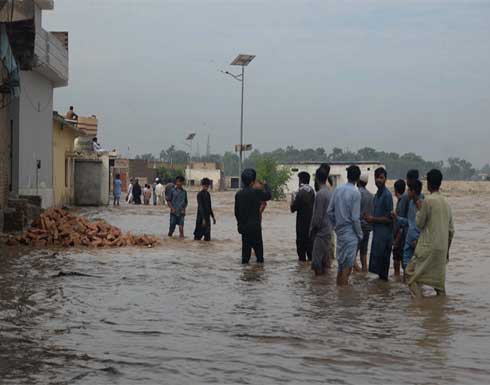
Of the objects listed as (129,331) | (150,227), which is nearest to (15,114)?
(150,227)

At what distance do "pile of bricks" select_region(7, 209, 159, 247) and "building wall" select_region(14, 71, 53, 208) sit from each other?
21.0ft

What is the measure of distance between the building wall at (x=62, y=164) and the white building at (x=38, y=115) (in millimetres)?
2878

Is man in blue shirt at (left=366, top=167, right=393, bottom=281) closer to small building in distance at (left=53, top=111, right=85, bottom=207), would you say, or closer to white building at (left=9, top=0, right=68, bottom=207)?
white building at (left=9, top=0, right=68, bottom=207)

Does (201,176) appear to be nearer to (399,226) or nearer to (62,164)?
(62,164)

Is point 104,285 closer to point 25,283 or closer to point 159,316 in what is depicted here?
point 25,283

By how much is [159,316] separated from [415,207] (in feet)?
14.1

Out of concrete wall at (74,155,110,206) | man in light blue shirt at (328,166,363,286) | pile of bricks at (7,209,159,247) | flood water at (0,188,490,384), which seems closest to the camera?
flood water at (0,188,490,384)

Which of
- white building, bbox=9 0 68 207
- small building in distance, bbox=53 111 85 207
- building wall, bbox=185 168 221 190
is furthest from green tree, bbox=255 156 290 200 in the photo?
building wall, bbox=185 168 221 190

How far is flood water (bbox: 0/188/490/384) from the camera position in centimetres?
588

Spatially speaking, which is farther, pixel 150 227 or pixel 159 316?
pixel 150 227

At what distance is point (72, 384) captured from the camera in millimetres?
5363

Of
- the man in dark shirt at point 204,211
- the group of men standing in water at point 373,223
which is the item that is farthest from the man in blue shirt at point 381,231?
the man in dark shirt at point 204,211

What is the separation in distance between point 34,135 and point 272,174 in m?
38.9

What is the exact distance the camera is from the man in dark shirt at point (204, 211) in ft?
56.1
